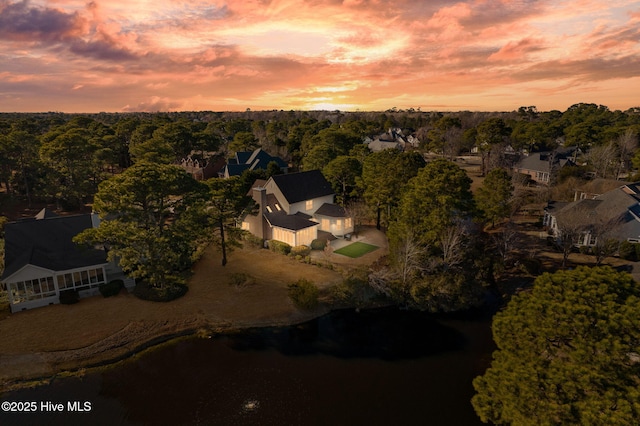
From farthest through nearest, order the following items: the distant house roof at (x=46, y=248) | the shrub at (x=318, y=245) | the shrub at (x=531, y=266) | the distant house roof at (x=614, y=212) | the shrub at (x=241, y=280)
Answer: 1. the shrub at (x=318, y=245)
2. the distant house roof at (x=614, y=212)
3. the shrub at (x=531, y=266)
4. the shrub at (x=241, y=280)
5. the distant house roof at (x=46, y=248)

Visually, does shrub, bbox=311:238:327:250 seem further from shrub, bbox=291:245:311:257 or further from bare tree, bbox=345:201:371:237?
bare tree, bbox=345:201:371:237

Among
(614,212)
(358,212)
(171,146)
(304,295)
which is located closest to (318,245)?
(358,212)

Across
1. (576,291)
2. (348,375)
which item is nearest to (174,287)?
(348,375)

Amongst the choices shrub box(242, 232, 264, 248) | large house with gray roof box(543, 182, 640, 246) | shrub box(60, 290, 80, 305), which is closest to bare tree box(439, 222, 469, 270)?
large house with gray roof box(543, 182, 640, 246)

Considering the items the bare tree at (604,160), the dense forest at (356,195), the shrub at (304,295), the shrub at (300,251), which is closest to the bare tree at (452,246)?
the dense forest at (356,195)

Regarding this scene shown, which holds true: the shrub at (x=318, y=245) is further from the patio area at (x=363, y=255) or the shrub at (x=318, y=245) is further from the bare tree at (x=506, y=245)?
the bare tree at (x=506, y=245)

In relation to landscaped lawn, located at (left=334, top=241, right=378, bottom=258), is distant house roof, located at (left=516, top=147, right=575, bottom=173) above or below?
above
